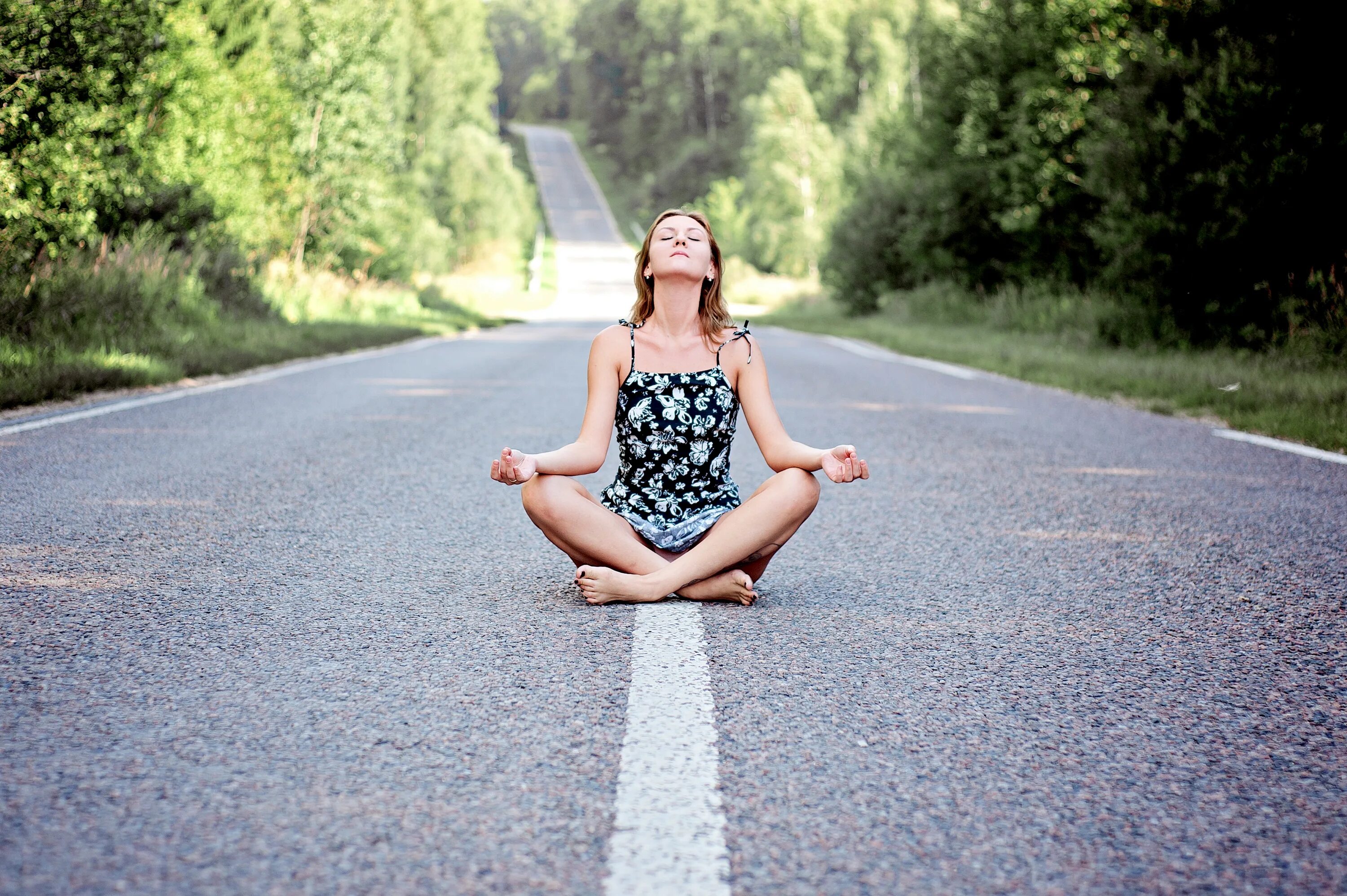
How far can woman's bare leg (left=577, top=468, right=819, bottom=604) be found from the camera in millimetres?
3973

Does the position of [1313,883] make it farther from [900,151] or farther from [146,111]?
[900,151]

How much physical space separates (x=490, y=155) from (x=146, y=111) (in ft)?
132

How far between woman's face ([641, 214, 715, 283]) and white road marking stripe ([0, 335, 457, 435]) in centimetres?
566

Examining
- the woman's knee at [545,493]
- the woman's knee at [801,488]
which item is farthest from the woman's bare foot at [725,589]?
the woman's knee at [545,493]

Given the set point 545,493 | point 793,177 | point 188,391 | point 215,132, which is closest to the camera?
point 545,493

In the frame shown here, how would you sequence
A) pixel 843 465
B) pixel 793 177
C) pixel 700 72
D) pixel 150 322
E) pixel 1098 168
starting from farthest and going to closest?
pixel 700 72, pixel 793 177, pixel 1098 168, pixel 150 322, pixel 843 465

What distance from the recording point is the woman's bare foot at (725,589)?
13.1ft

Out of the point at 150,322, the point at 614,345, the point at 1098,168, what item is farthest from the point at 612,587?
the point at 1098,168

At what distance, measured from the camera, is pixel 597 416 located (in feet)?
13.5

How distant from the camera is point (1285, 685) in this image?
10.5ft

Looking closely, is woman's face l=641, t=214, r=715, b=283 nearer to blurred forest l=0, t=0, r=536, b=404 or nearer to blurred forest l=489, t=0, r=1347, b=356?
blurred forest l=0, t=0, r=536, b=404

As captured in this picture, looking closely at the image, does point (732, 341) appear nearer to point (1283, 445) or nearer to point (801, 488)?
point (801, 488)

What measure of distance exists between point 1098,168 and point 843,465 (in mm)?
15037

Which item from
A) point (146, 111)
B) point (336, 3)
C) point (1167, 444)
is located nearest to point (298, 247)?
point (336, 3)
